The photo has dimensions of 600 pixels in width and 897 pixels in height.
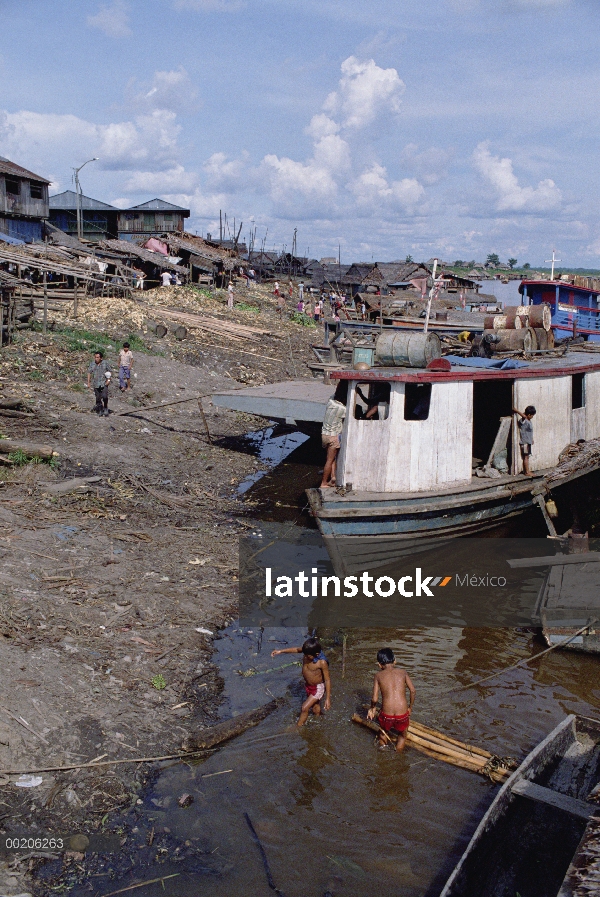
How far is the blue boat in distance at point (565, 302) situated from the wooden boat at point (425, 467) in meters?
12.8

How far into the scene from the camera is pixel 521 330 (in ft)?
47.8

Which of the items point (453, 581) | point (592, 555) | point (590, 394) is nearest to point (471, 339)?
point (590, 394)

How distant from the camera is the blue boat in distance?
79.7 ft

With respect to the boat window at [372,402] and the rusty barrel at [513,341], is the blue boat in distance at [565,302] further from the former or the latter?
the boat window at [372,402]

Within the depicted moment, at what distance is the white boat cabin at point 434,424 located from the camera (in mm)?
10164

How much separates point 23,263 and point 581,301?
63.9 ft

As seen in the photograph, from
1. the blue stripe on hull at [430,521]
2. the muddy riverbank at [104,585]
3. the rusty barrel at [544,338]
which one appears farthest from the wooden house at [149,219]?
the blue stripe on hull at [430,521]

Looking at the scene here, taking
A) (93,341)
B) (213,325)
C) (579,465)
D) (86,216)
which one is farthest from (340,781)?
(86,216)

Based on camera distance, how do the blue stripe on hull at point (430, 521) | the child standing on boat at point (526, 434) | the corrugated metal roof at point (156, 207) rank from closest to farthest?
the blue stripe on hull at point (430, 521)
the child standing on boat at point (526, 434)
the corrugated metal roof at point (156, 207)

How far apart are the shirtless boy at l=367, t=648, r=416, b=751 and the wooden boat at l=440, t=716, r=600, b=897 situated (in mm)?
1333

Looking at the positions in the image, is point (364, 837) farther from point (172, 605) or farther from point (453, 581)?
point (453, 581)

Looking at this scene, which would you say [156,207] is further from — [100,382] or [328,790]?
[328,790]

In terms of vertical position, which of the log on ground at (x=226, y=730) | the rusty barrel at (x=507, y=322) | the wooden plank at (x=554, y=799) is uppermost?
the rusty barrel at (x=507, y=322)

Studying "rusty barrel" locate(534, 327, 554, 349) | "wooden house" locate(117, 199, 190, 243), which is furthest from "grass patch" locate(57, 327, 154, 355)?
"wooden house" locate(117, 199, 190, 243)
